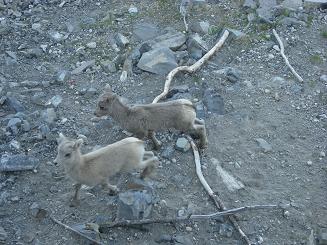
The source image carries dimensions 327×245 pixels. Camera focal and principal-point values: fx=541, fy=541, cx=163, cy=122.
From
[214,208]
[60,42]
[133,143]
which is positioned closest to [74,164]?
[133,143]

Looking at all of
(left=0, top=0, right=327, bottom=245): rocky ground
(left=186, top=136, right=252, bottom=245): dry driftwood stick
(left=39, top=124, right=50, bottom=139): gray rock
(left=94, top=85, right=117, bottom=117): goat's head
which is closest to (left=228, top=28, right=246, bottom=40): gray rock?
(left=0, top=0, right=327, bottom=245): rocky ground

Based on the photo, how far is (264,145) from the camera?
949 cm

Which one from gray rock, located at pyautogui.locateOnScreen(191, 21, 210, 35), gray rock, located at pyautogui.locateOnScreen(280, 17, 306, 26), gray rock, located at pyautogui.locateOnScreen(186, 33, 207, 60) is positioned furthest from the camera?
gray rock, located at pyautogui.locateOnScreen(280, 17, 306, 26)

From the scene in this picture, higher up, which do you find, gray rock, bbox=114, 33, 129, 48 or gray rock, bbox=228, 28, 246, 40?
gray rock, bbox=228, 28, 246, 40

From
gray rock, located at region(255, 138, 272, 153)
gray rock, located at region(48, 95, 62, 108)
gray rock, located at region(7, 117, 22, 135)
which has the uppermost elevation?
gray rock, located at region(255, 138, 272, 153)

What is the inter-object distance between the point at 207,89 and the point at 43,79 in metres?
3.39

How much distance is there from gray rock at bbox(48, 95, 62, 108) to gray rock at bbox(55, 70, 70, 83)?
58cm

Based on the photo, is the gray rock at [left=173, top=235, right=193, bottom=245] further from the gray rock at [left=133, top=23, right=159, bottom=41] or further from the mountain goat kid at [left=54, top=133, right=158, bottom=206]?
the gray rock at [left=133, top=23, right=159, bottom=41]

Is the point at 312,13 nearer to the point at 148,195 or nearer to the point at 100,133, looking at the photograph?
the point at 100,133

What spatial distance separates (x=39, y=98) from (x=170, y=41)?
3311 millimetres

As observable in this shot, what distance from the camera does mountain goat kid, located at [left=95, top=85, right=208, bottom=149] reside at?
9031 millimetres

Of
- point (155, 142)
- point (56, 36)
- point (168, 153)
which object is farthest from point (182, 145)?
point (56, 36)

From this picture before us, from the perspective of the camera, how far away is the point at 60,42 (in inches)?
484

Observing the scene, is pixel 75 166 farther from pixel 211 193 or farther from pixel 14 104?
pixel 14 104
